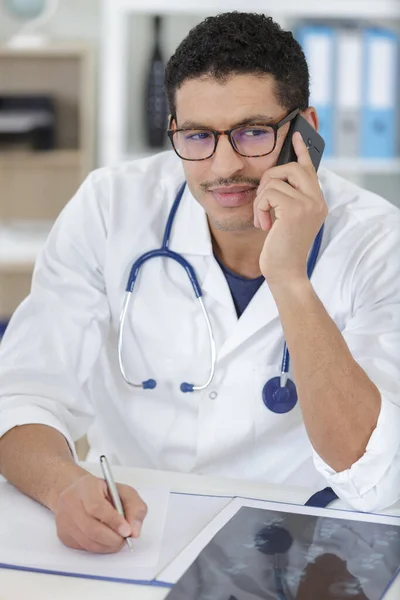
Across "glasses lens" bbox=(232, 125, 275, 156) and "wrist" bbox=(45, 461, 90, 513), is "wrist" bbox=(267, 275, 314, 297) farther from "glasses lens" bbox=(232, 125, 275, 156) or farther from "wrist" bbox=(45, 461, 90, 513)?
"wrist" bbox=(45, 461, 90, 513)

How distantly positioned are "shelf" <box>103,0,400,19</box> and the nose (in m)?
1.98

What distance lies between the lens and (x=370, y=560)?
3.12 ft

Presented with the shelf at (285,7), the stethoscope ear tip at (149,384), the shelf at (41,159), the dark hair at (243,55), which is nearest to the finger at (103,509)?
the stethoscope ear tip at (149,384)

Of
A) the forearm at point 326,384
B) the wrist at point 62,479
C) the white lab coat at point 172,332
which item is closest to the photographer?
the wrist at point 62,479

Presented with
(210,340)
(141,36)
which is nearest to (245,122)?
(210,340)

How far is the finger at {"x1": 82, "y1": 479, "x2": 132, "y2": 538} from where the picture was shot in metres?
0.98

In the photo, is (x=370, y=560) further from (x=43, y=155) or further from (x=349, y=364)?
(x=43, y=155)

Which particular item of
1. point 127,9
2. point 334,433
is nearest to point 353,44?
point 127,9

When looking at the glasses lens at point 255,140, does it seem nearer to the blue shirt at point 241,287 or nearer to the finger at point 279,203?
the finger at point 279,203

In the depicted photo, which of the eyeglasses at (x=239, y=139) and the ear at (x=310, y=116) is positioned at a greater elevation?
the ear at (x=310, y=116)

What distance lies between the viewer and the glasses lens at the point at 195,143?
55.4 inches

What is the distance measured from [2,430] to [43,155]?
2.55 meters

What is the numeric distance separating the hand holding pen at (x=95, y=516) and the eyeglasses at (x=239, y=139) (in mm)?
595

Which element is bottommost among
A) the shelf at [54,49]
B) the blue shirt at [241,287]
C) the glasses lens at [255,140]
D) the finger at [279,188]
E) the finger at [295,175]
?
Result: the blue shirt at [241,287]
